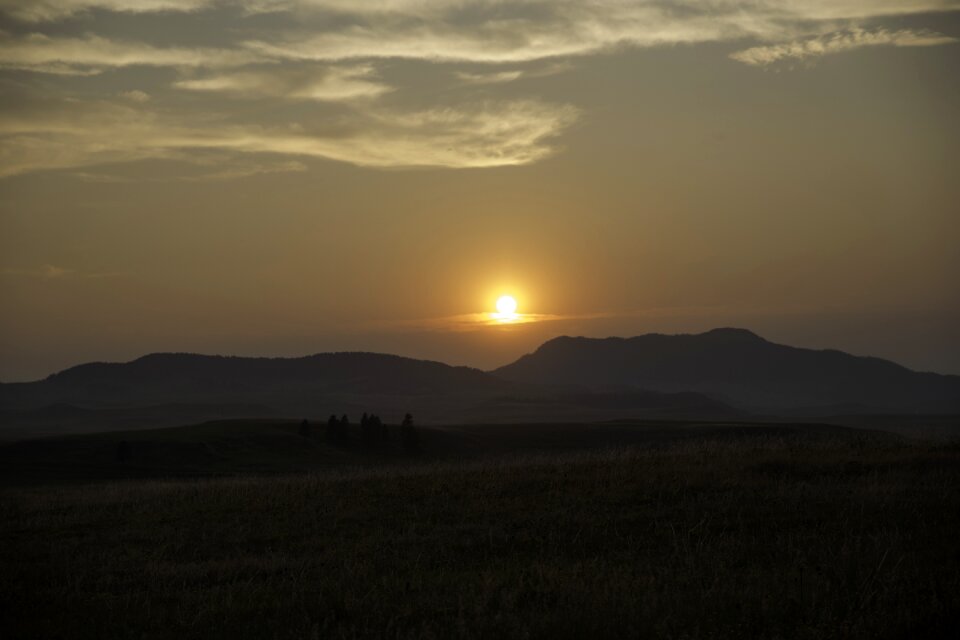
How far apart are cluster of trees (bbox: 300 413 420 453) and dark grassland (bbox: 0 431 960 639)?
194 feet

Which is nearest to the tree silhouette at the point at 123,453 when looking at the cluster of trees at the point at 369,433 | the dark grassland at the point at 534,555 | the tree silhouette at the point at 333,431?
the cluster of trees at the point at 369,433

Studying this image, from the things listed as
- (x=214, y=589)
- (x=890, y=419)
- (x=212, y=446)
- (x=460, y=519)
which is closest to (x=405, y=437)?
(x=212, y=446)

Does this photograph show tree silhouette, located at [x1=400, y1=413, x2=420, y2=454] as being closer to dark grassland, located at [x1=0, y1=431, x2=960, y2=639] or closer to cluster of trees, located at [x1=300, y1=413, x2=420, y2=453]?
cluster of trees, located at [x1=300, y1=413, x2=420, y2=453]

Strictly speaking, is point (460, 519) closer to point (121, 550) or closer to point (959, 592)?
point (121, 550)

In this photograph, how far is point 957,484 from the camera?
58.6 ft

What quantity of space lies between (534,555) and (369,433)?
72315 mm

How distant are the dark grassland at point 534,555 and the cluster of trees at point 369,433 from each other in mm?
59157

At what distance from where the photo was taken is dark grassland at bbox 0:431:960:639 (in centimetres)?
988

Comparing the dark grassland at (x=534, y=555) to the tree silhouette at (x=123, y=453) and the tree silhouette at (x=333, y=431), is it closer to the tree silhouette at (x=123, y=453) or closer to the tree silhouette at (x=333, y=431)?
the tree silhouette at (x=123, y=453)

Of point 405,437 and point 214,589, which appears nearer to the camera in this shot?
point 214,589

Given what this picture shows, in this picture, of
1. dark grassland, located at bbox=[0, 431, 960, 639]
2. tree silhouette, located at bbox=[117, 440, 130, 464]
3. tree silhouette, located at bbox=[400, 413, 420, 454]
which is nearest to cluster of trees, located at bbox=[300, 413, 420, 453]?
tree silhouette, located at bbox=[400, 413, 420, 454]

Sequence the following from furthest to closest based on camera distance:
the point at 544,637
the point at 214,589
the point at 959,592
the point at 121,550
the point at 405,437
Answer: the point at 405,437 → the point at 121,550 → the point at 214,589 → the point at 959,592 → the point at 544,637

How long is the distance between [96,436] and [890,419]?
158 meters

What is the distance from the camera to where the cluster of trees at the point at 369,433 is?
84.2 m
